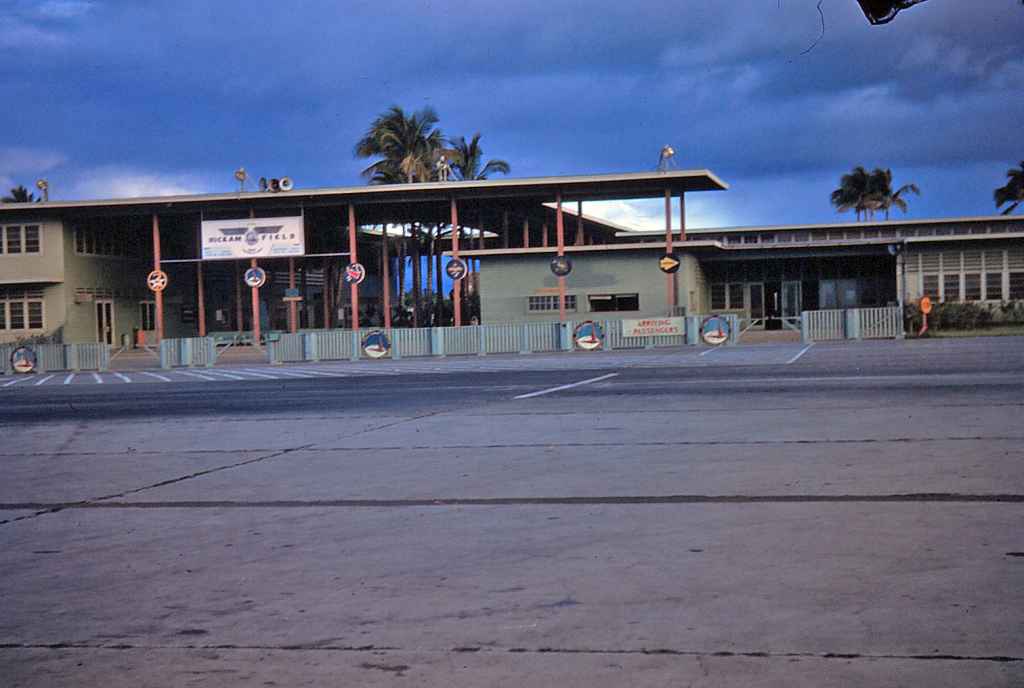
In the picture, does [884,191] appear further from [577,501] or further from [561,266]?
[577,501]

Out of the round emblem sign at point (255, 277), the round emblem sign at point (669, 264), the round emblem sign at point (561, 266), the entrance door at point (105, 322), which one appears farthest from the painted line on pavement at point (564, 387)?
the entrance door at point (105, 322)

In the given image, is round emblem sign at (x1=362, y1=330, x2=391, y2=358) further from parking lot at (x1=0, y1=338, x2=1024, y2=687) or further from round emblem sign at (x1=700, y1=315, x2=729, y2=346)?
parking lot at (x1=0, y1=338, x2=1024, y2=687)

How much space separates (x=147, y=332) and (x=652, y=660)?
50.5 meters

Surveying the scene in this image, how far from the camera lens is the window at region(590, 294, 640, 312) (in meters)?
43.3

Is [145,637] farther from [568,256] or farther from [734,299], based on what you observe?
[734,299]

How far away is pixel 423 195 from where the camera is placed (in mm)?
43500

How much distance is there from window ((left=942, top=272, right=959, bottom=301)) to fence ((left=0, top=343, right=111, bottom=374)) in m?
32.3

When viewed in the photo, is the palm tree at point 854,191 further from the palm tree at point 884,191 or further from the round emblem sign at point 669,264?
the round emblem sign at point 669,264

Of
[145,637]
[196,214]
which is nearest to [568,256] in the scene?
[196,214]

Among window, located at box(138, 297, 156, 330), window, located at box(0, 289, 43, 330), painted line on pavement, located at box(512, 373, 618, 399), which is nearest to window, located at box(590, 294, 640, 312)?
painted line on pavement, located at box(512, 373, 618, 399)

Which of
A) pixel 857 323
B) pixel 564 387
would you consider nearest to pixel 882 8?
pixel 564 387

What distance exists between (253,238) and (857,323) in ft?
76.7

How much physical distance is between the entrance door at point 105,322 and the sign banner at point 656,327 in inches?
954

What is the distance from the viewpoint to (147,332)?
51500 mm
